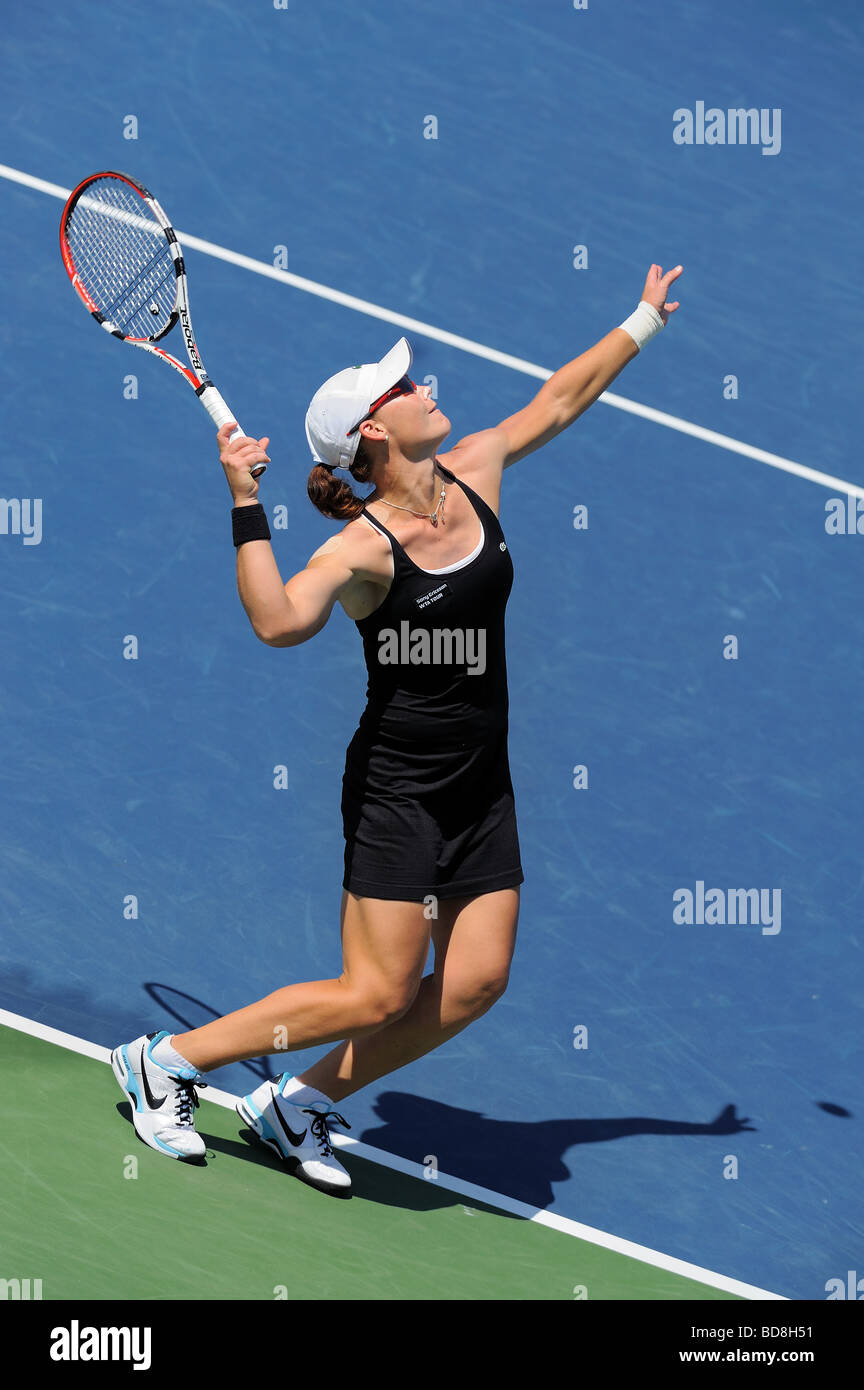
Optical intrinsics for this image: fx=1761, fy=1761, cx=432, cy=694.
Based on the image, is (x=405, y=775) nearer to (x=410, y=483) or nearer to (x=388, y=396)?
(x=410, y=483)

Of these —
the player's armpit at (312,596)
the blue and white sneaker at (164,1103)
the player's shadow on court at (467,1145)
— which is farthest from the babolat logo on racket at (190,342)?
the player's shadow on court at (467,1145)

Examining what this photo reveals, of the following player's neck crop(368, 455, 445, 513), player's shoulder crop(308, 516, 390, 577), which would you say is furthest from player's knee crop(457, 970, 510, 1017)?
player's neck crop(368, 455, 445, 513)

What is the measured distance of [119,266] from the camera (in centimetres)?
651

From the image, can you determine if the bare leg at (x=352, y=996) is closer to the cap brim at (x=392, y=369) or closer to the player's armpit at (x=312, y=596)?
the player's armpit at (x=312, y=596)

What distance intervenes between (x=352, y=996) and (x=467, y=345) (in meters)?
4.62

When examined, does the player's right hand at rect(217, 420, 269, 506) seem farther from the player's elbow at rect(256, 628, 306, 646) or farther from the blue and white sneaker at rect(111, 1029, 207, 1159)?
the blue and white sneaker at rect(111, 1029, 207, 1159)

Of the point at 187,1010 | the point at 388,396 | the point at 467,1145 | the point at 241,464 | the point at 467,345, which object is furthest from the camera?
the point at 467,345

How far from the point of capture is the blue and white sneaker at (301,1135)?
5.51m

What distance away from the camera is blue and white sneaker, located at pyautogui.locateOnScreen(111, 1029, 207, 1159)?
5414 millimetres

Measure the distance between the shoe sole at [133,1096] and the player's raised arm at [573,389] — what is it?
2.26m

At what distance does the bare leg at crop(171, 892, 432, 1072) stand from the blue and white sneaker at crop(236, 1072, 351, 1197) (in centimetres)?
25

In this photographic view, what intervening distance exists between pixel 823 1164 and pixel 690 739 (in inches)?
82.0

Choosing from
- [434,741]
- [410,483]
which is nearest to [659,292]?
[410,483]

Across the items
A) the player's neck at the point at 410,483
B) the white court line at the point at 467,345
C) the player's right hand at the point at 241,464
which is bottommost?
the player's right hand at the point at 241,464
